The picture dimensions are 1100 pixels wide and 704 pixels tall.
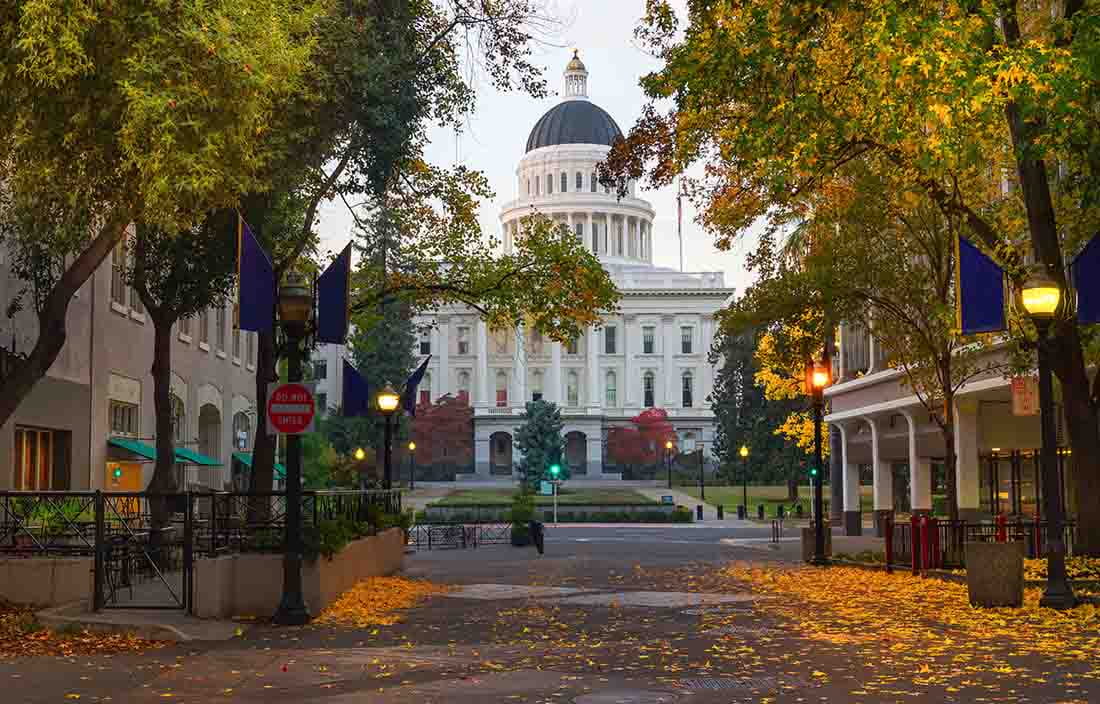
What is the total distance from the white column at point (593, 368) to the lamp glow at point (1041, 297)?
118118mm

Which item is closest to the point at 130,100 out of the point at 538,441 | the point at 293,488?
the point at 293,488

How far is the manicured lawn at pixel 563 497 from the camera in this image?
81938mm

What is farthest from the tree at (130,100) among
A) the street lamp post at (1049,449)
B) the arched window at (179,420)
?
the arched window at (179,420)

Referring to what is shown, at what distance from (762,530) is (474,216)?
32.1 meters

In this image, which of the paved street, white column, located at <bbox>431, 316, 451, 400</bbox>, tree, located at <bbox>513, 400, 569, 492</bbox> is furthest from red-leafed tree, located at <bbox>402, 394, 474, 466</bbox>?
the paved street

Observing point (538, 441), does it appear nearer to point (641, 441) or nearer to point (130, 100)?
point (641, 441)

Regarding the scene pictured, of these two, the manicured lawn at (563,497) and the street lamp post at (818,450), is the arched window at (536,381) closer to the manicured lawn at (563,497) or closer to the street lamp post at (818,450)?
the manicured lawn at (563,497)

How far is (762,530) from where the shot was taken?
193ft

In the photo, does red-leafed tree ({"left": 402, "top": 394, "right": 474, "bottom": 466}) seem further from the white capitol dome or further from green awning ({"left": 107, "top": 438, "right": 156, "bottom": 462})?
green awning ({"left": 107, "top": 438, "right": 156, "bottom": 462})

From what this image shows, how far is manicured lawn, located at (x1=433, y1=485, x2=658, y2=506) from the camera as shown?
269 ft

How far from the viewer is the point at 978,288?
1958 centimetres

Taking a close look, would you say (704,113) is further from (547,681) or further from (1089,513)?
(547,681)

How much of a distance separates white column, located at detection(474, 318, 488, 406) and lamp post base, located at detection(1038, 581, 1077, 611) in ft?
392

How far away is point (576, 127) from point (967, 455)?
120 meters
